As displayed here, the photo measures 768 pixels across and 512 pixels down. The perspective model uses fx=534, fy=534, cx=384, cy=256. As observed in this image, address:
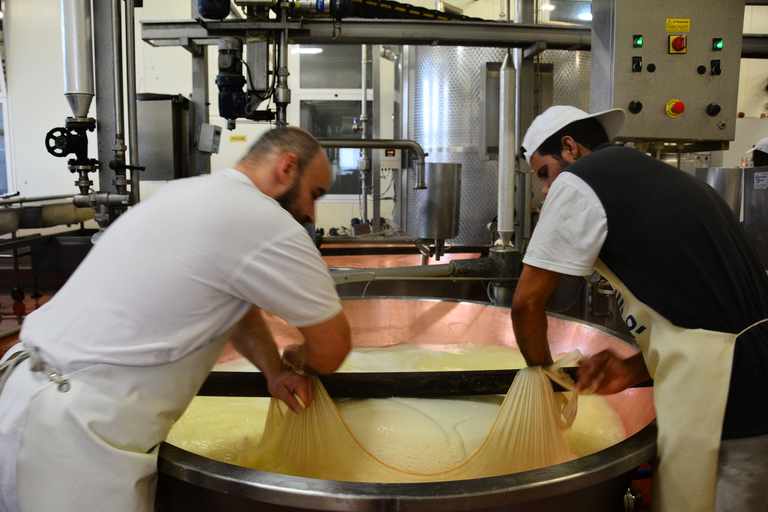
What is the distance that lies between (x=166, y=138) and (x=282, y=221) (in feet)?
7.85

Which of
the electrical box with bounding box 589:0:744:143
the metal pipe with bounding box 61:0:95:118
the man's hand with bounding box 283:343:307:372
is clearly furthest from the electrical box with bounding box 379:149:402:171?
the man's hand with bounding box 283:343:307:372

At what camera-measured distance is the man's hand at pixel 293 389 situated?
3.60 feet

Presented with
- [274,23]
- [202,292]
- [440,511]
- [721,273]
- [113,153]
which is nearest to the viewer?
[440,511]

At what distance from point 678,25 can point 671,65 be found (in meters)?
0.15

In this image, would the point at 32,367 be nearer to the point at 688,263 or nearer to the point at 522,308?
the point at 522,308

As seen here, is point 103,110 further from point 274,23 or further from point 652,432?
point 652,432

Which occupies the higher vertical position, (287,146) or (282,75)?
(282,75)

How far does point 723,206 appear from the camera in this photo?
1.04m

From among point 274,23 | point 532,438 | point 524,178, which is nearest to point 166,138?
point 274,23

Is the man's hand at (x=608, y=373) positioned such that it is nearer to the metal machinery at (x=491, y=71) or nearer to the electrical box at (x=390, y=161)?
the metal machinery at (x=491, y=71)

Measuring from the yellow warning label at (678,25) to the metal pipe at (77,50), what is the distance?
7.03 feet

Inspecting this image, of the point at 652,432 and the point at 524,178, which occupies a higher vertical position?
the point at 524,178

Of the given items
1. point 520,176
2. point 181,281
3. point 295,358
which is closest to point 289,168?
point 181,281

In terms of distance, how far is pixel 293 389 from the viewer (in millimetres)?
1104
